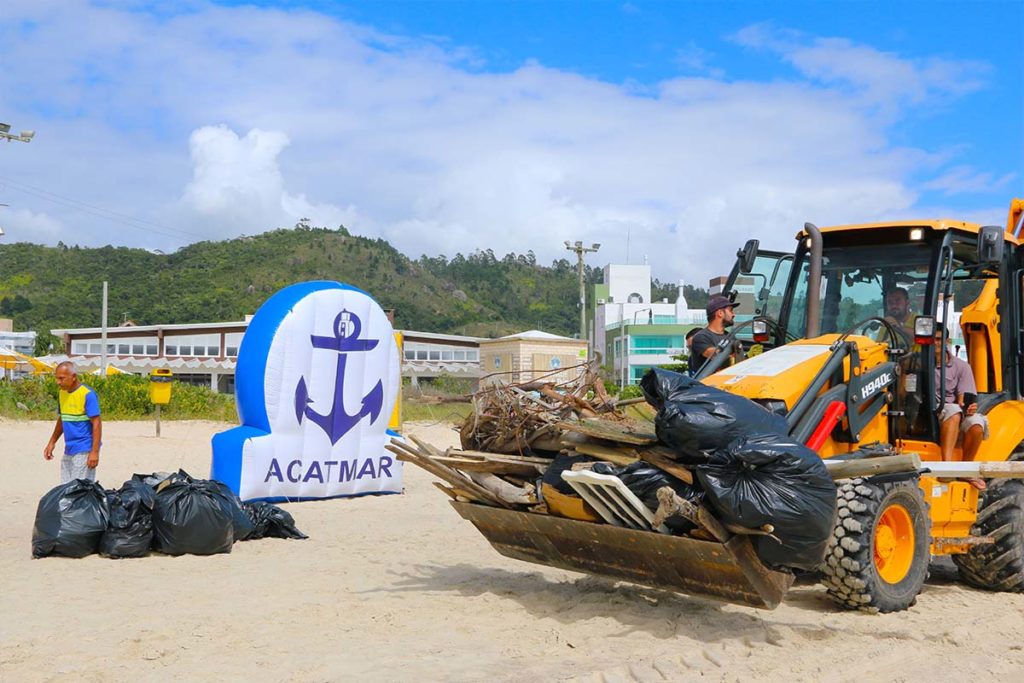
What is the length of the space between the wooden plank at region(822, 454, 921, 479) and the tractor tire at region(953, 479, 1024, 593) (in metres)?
1.81

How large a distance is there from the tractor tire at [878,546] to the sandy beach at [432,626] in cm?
17

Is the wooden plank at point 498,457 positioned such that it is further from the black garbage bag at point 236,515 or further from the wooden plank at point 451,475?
the black garbage bag at point 236,515

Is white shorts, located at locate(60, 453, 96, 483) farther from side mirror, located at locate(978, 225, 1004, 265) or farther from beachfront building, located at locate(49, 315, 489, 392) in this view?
beachfront building, located at locate(49, 315, 489, 392)

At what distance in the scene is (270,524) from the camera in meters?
9.61

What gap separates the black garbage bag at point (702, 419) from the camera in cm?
547

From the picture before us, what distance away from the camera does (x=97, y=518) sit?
830cm

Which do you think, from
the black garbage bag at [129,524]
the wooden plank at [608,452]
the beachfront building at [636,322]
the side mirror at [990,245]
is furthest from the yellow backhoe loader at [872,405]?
the beachfront building at [636,322]

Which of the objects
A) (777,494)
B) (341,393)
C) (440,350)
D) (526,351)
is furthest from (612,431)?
(440,350)

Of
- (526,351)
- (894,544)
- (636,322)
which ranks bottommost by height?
(894,544)

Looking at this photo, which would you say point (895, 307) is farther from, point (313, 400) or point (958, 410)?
point (313, 400)

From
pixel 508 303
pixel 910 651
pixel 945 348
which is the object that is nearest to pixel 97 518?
pixel 910 651

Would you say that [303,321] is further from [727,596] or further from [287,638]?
[727,596]

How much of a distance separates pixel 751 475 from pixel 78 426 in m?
6.56

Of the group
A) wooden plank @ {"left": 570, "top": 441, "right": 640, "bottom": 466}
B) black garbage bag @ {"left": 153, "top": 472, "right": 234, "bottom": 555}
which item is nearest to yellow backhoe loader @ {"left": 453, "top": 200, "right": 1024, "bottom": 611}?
wooden plank @ {"left": 570, "top": 441, "right": 640, "bottom": 466}
